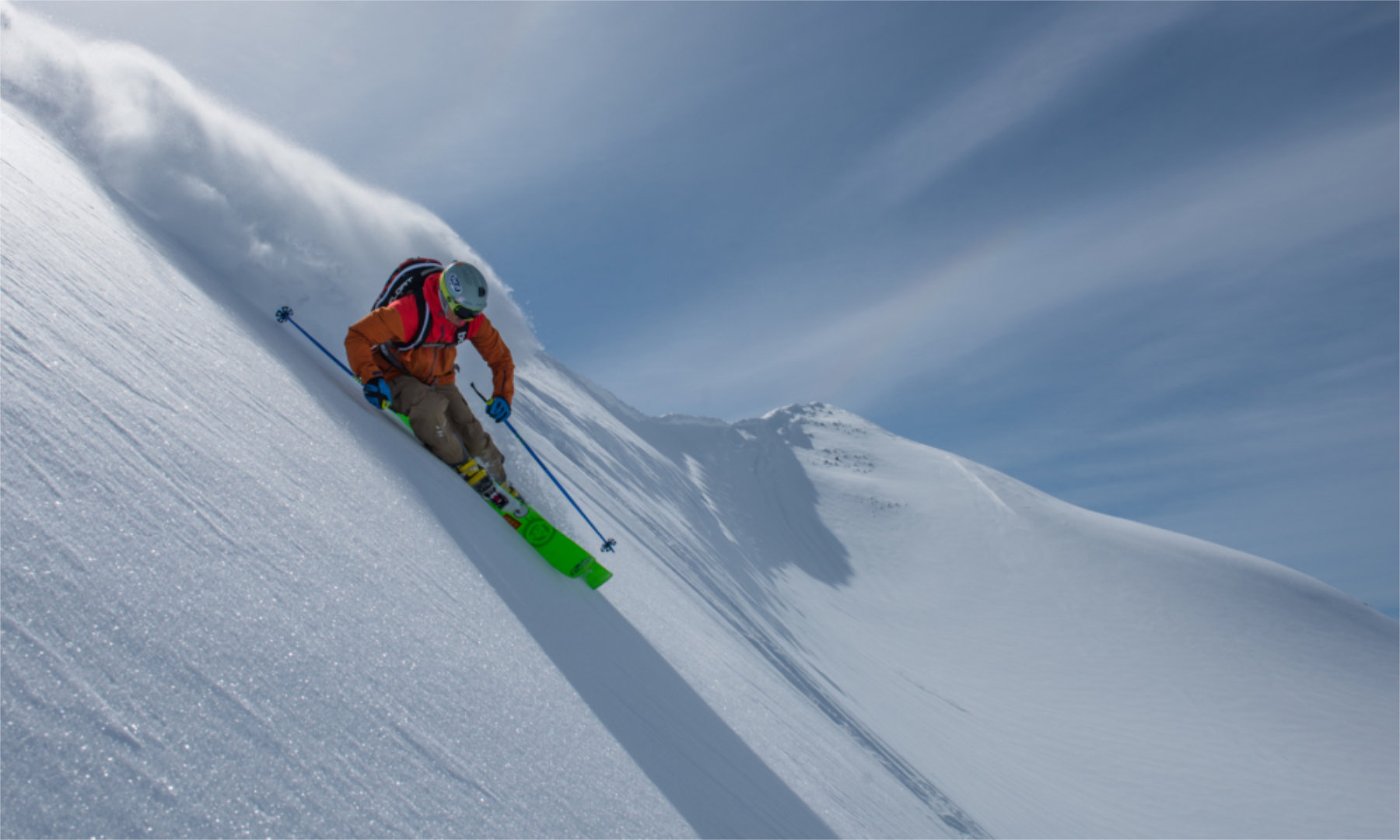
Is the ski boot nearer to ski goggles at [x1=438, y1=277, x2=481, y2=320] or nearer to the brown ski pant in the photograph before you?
the brown ski pant

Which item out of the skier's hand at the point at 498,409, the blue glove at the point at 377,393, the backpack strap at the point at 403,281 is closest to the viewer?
the blue glove at the point at 377,393

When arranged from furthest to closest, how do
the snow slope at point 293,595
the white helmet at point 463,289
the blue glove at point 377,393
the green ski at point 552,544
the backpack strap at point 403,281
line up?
the backpack strap at point 403,281 → the white helmet at point 463,289 → the blue glove at point 377,393 → the green ski at point 552,544 → the snow slope at point 293,595

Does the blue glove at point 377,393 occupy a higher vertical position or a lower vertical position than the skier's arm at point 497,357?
lower

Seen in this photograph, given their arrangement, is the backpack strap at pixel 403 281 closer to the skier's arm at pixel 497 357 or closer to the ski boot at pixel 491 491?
the skier's arm at pixel 497 357

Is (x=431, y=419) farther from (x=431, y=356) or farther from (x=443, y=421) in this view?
(x=431, y=356)

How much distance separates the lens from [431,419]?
5062 millimetres

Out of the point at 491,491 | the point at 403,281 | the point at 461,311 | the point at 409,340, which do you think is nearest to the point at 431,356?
the point at 409,340

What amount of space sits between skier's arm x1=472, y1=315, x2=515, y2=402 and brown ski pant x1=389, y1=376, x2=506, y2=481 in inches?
21.6

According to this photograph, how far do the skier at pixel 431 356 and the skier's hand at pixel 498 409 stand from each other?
0.04 m

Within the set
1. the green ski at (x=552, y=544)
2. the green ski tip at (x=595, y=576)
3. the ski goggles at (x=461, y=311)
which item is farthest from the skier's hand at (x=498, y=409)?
the green ski tip at (x=595, y=576)

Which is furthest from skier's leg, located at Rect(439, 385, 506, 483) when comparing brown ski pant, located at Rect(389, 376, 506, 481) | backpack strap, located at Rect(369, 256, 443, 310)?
backpack strap, located at Rect(369, 256, 443, 310)

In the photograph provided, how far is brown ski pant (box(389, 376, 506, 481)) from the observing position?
16.6ft

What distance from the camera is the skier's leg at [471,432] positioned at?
567cm

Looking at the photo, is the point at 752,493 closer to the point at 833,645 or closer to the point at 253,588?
the point at 833,645
